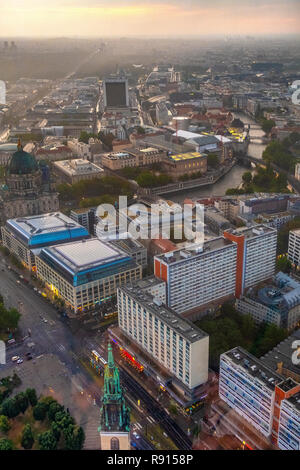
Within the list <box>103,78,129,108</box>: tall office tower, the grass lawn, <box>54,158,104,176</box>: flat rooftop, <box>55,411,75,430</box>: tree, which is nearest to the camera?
the grass lawn

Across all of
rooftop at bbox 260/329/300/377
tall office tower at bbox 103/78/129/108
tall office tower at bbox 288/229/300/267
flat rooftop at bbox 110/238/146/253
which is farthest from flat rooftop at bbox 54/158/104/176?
tall office tower at bbox 103/78/129/108

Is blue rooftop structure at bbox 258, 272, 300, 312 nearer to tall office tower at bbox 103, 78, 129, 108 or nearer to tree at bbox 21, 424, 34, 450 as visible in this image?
tree at bbox 21, 424, 34, 450

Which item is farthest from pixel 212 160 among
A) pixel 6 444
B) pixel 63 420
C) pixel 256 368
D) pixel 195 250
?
pixel 6 444

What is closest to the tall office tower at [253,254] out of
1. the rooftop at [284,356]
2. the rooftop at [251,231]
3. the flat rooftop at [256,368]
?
the rooftop at [251,231]

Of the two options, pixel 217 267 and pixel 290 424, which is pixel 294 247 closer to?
pixel 217 267

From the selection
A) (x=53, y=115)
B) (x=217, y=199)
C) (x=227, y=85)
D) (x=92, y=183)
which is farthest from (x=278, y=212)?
(x=227, y=85)

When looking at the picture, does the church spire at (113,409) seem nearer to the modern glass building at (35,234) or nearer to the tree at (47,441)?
the tree at (47,441)
